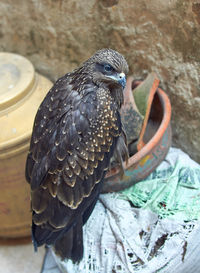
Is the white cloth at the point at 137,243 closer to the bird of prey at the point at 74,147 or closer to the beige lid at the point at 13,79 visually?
the bird of prey at the point at 74,147

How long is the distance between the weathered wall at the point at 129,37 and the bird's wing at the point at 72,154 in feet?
2.25

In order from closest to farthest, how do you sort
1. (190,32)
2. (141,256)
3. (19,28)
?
(141,256) → (190,32) → (19,28)

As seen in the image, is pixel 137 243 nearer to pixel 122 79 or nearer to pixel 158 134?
pixel 158 134

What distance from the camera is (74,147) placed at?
1.58 meters

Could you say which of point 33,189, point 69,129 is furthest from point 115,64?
point 33,189

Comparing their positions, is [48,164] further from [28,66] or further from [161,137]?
[28,66]

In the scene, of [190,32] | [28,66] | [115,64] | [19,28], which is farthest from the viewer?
[19,28]

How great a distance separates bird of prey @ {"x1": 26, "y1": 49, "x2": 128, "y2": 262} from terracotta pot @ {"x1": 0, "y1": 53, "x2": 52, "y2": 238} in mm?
310

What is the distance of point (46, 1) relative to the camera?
243cm

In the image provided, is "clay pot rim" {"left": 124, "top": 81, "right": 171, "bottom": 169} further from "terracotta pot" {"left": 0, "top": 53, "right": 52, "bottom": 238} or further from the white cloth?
"terracotta pot" {"left": 0, "top": 53, "right": 52, "bottom": 238}

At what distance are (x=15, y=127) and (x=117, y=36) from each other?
93 cm

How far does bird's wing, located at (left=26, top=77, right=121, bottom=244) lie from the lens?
1581mm

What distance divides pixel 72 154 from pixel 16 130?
58 cm

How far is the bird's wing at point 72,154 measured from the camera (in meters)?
1.58
